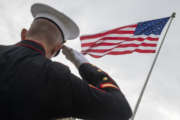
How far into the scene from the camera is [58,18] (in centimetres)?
218

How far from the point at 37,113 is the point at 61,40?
104 centimetres

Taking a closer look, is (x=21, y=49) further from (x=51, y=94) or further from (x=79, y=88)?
(x=79, y=88)

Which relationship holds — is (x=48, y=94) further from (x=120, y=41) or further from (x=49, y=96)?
(x=120, y=41)

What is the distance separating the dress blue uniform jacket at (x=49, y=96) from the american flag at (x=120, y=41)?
5234 mm

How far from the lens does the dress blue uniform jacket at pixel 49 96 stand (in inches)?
50.3

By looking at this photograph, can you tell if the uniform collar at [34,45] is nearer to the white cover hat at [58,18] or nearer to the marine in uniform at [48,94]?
the marine in uniform at [48,94]

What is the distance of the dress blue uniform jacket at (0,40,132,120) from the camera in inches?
50.3

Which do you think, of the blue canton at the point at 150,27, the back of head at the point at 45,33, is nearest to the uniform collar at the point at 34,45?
the back of head at the point at 45,33

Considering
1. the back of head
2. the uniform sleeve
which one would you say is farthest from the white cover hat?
the uniform sleeve

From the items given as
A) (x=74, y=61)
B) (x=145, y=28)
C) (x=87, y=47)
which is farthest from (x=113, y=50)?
(x=74, y=61)

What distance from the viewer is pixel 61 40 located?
2.13m

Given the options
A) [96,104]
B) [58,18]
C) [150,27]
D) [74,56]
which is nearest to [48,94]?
[96,104]

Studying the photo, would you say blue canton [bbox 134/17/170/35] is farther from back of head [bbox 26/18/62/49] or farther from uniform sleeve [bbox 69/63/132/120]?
uniform sleeve [bbox 69/63/132/120]

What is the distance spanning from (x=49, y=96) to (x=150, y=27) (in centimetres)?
672
